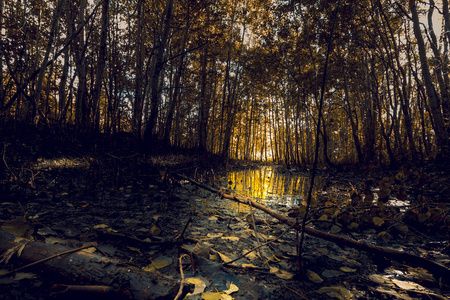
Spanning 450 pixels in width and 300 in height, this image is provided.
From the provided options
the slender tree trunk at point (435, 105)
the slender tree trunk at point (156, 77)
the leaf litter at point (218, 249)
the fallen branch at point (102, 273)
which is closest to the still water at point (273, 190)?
the leaf litter at point (218, 249)

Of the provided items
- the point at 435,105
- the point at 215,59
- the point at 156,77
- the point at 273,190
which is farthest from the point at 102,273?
the point at 215,59

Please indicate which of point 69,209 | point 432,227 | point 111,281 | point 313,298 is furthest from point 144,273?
point 432,227

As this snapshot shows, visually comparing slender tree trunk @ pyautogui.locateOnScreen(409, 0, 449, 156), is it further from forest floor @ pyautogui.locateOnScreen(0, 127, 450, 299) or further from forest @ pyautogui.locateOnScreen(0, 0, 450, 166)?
forest floor @ pyautogui.locateOnScreen(0, 127, 450, 299)

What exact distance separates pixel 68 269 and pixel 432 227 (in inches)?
106

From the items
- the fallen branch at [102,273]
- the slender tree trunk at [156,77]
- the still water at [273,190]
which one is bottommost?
the still water at [273,190]

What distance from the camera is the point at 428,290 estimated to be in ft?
3.31

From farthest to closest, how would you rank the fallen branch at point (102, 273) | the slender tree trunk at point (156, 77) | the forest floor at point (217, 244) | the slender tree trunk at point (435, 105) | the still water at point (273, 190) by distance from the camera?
the slender tree trunk at point (435, 105) → the slender tree trunk at point (156, 77) → the still water at point (273, 190) → the forest floor at point (217, 244) → the fallen branch at point (102, 273)

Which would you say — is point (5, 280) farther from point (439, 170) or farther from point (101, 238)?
point (439, 170)

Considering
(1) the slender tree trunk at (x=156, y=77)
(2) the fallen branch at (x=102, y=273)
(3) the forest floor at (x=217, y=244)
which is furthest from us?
(1) the slender tree trunk at (x=156, y=77)

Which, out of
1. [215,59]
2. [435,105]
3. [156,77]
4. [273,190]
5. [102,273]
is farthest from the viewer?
[215,59]

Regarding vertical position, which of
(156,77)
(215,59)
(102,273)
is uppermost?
(215,59)

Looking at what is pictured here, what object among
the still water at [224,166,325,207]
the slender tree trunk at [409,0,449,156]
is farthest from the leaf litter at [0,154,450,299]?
the slender tree trunk at [409,0,449,156]

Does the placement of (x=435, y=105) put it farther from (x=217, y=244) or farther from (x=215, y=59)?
(x=215, y=59)

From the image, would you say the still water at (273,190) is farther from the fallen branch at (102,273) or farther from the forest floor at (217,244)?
the fallen branch at (102,273)
